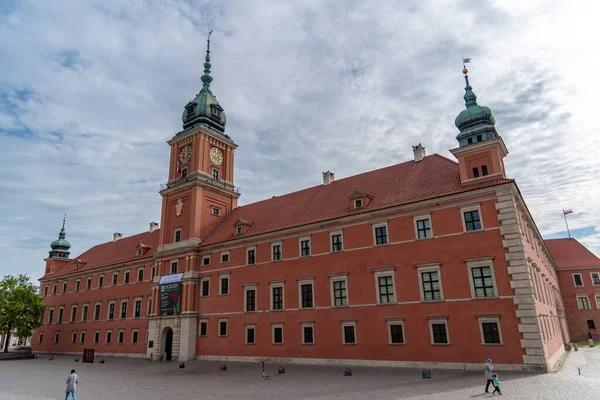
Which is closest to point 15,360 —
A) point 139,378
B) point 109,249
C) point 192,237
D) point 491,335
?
point 109,249

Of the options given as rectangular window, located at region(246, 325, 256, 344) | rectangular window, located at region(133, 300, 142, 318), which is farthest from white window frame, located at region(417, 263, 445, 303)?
rectangular window, located at region(133, 300, 142, 318)

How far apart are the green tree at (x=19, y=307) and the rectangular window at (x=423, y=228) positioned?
4643 cm

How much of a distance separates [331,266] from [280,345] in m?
7.20

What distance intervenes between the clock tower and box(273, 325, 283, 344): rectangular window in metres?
12.3

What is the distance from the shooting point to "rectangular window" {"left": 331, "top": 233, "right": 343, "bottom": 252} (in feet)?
93.1

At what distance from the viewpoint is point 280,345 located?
96.5 feet

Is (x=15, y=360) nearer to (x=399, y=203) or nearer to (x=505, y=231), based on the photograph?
(x=399, y=203)

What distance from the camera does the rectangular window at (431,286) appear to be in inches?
928

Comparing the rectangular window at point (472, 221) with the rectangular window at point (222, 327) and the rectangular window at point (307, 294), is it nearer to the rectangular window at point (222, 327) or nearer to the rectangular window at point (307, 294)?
the rectangular window at point (307, 294)

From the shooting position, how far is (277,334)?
2995 cm

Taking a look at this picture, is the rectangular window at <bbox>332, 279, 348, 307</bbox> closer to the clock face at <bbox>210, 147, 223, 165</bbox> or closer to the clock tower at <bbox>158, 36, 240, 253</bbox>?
the clock tower at <bbox>158, 36, 240, 253</bbox>

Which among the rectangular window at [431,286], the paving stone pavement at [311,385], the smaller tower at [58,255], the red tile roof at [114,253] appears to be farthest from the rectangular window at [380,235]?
the smaller tower at [58,255]

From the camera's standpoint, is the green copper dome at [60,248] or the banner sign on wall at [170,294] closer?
the banner sign on wall at [170,294]

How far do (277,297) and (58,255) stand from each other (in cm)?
4561
